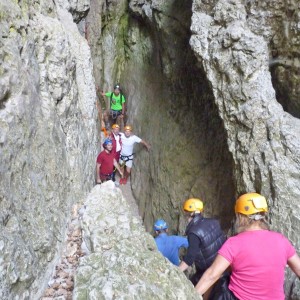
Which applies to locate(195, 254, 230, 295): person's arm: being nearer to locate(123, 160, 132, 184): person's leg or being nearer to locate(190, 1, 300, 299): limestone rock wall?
locate(190, 1, 300, 299): limestone rock wall

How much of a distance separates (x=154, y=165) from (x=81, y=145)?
4165 millimetres

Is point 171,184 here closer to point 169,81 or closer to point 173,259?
point 169,81

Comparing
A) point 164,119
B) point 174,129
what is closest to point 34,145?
point 174,129

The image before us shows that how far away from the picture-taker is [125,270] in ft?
9.34

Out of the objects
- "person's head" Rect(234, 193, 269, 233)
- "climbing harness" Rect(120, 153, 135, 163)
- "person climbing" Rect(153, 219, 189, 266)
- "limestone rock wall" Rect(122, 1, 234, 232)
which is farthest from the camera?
"climbing harness" Rect(120, 153, 135, 163)

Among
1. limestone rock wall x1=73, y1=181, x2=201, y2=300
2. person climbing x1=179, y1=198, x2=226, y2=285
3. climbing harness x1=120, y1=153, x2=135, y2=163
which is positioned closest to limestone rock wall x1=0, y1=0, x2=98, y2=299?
limestone rock wall x1=73, y1=181, x2=201, y2=300

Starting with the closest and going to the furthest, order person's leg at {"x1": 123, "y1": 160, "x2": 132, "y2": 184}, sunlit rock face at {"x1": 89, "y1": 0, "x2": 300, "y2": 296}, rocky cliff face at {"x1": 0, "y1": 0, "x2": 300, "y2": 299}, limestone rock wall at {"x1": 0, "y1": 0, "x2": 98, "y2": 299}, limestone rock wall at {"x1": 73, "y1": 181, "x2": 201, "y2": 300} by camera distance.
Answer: limestone rock wall at {"x1": 73, "y1": 181, "x2": 201, "y2": 300} < limestone rock wall at {"x1": 0, "y1": 0, "x2": 98, "y2": 299} < rocky cliff face at {"x1": 0, "y1": 0, "x2": 300, "y2": 299} < sunlit rock face at {"x1": 89, "y1": 0, "x2": 300, "y2": 296} < person's leg at {"x1": 123, "y1": 160, "x2": 132, "y2": 184}

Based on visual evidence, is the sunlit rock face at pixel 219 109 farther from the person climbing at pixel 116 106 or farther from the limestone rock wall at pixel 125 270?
the limestone rock wall at pixel 125 270

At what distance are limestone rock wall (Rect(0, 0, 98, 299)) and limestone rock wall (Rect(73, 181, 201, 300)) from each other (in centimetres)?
56

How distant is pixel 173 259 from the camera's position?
4.81 meters

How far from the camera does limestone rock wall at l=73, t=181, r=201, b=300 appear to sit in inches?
105

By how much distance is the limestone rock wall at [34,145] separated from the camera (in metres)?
3.16

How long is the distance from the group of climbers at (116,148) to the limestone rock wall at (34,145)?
1.94 metres

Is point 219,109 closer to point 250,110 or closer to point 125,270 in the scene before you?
point 250,110
